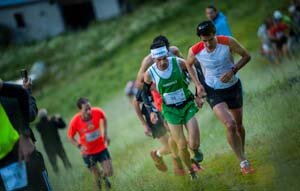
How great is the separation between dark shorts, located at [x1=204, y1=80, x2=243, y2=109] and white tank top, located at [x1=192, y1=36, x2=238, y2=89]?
56 mm

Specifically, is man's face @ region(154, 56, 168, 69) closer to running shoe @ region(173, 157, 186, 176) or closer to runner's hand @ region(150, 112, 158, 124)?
runner's hand @ region(150, 112, 158, 124)

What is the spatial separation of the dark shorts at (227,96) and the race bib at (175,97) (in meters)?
0.35

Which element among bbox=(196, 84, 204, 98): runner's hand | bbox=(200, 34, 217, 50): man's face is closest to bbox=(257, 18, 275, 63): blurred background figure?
bbox=(200, 34, 217, 50): man's face

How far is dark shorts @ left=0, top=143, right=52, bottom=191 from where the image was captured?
7.02 meters

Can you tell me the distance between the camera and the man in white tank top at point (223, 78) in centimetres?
902

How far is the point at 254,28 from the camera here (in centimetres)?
3216

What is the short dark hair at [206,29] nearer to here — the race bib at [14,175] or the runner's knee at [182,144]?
the runner's knee at [182,144]

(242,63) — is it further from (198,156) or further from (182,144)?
(198,156)

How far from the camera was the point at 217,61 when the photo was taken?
925 cm

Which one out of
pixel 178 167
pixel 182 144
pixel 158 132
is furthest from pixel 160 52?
pixel 158 132

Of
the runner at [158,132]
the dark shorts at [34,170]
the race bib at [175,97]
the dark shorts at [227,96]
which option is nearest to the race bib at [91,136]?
the runner at [158,132]

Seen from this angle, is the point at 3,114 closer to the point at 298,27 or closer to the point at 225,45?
the point at 225,45

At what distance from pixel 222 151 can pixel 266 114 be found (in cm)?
96

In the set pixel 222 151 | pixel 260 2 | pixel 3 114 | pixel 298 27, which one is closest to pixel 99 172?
pixel 222 151
